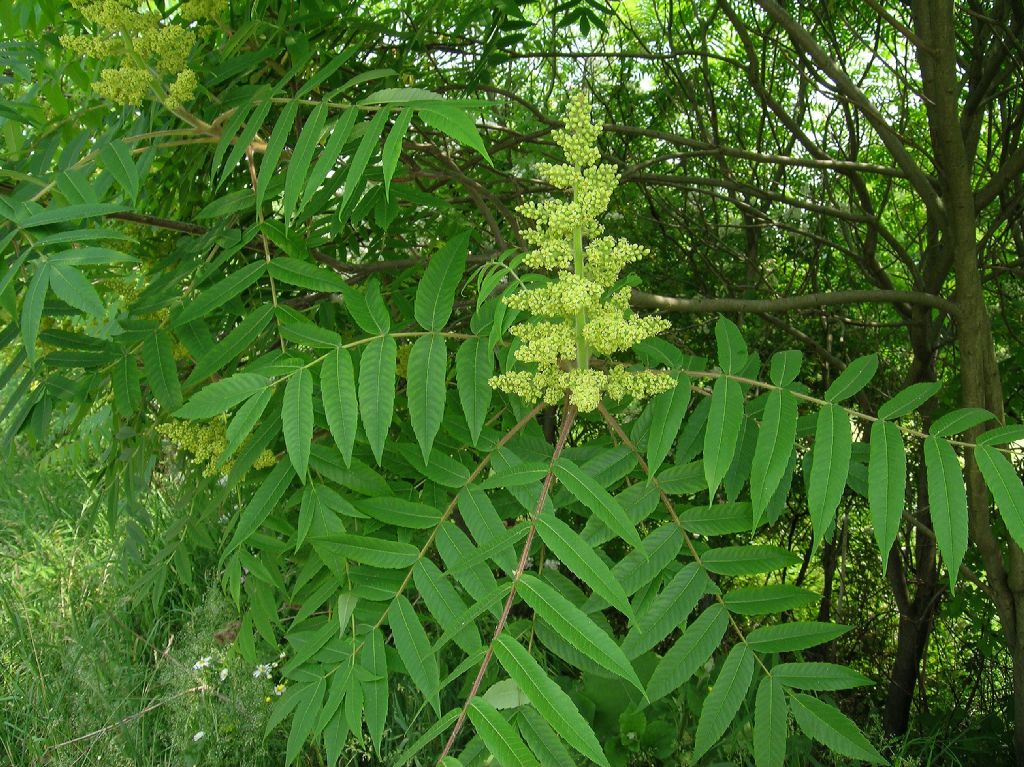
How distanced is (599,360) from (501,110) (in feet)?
10.0

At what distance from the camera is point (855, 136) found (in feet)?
12.6

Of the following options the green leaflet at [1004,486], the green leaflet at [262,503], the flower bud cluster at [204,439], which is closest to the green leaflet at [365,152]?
the green leaflet at [262,503]

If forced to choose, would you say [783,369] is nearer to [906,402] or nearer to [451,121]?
[906,402]

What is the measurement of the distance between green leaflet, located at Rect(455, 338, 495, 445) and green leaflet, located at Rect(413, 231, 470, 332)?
0.10 meters

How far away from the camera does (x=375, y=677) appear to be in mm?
1889

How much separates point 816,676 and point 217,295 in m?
1.58

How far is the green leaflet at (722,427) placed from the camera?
1.83 m

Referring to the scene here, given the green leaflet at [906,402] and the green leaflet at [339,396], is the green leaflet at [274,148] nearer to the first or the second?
the green leaflet at [339,396]

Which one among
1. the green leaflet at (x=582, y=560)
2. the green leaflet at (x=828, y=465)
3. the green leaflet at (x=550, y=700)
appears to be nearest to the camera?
the green leaflet at (x=550, y=700)

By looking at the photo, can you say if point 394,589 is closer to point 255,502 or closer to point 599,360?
point 255,502

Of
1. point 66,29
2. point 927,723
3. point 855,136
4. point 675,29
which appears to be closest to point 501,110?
point 675,29

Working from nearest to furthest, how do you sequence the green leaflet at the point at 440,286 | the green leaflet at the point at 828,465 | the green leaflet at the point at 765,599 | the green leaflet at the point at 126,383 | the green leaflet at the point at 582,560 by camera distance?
the green leaflet at the point at 582,560, the green leaflet at the point at 828,465, the green leaflet at the point at 765,599, the green leaflet at the point at 440,286, the green leaflet at the point at 126,383

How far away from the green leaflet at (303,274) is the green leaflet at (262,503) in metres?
0.41

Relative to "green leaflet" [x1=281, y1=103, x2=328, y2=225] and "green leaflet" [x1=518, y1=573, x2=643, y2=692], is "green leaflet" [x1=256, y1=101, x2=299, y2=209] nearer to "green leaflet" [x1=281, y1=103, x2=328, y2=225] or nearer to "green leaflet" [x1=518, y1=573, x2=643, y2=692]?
"green leaflet" [x1=281, y1=103, x2=328, y2=225]
